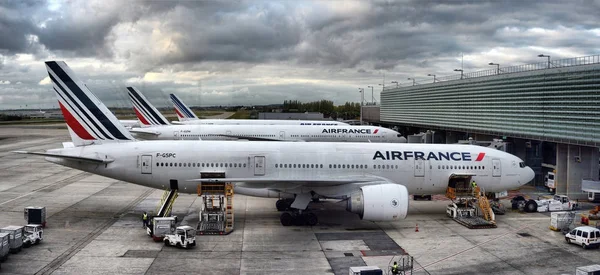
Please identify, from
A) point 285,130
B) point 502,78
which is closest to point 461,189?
point 502,78

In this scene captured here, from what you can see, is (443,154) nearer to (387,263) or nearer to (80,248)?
(387,263)

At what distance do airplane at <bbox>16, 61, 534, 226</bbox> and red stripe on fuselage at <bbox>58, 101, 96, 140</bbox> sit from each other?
0.05 metres

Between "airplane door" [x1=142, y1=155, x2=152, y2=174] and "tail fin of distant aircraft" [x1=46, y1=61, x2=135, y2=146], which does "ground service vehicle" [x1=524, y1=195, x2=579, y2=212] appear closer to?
"airplane door" [x1=142, y1=155, x2=152, y2=174]

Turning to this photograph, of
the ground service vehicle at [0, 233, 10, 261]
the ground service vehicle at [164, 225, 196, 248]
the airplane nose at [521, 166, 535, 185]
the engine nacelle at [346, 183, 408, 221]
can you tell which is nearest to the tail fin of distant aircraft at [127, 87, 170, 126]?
the ground service vehicle at [164, 225, 196, 248]

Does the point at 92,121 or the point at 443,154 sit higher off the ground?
the point at 92,121

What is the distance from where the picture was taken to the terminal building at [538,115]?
29.1 meters

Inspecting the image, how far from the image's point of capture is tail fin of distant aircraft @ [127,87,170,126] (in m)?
52.4

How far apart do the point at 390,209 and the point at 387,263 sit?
4.22 meters

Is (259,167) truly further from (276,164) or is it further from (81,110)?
(81,110)

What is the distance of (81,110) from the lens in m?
24.7

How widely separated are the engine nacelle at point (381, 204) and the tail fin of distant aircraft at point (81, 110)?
13555 millimetres

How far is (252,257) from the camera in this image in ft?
59.2

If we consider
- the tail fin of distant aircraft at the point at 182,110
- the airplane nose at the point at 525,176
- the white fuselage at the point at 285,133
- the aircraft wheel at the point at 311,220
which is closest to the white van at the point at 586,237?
the airplane nose at the point at 525,176

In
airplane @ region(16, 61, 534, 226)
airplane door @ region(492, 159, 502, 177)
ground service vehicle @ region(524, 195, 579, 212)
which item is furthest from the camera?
ground service vehicle @ region(524, 195, 579, 212)
